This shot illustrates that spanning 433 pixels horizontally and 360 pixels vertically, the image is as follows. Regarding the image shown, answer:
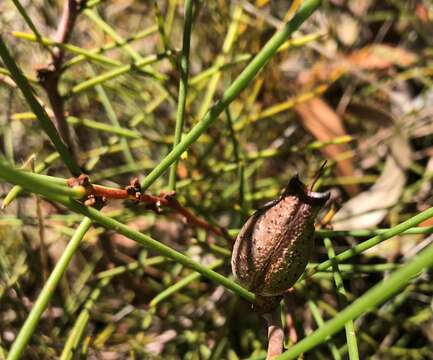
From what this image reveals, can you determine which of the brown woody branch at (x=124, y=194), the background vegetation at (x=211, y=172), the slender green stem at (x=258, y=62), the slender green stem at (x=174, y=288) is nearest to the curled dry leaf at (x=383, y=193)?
the background vegetation at (x=211, y=172)

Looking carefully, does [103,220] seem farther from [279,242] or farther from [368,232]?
[368,232]

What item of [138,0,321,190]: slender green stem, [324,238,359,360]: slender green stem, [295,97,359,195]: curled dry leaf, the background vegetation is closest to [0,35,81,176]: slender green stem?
Answer: the background vegetation

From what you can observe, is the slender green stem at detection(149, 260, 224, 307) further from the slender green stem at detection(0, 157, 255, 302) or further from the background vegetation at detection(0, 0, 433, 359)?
the slender green stem at detection(0, 157, 255, 302)

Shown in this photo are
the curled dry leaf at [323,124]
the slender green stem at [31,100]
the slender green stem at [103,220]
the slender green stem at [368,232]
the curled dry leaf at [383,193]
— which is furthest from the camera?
the curled dry leaf at [323,124]

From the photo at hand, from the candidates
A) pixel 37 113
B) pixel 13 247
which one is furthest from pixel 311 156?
pixel 37 113

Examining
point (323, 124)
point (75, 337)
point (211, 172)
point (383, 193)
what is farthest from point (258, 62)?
point (323, 124)

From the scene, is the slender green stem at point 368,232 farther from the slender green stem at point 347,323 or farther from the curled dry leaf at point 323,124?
the curled dry leaf at point 323,124
